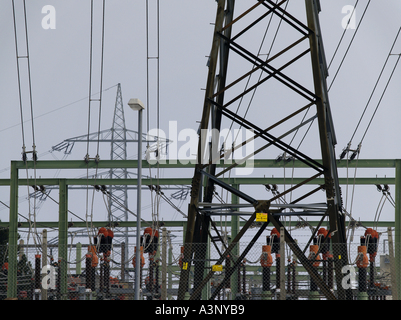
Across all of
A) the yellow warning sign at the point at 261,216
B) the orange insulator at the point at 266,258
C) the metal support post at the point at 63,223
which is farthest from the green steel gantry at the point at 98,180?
the yellow warning sign at the point at 261,216

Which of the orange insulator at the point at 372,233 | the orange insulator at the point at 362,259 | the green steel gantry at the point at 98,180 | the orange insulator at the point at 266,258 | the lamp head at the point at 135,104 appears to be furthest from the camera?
the orange insulator at the point at 372,233

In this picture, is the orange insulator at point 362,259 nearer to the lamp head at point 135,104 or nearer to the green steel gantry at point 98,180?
the green steel gantry at point 98,180

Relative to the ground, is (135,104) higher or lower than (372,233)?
higher

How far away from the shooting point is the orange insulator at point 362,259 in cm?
1586

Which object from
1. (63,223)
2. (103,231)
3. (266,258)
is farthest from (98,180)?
(266,258)

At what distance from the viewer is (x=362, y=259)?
1608 cm

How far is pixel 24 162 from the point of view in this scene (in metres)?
18.6

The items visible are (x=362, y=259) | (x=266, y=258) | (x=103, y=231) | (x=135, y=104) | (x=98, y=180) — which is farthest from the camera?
(x=98, y=180)

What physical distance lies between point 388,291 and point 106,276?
8.21m

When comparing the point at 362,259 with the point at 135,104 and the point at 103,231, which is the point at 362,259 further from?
the point at 135,104

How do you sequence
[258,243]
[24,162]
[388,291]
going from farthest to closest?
[24,162]
[388,291]
[258,243]
